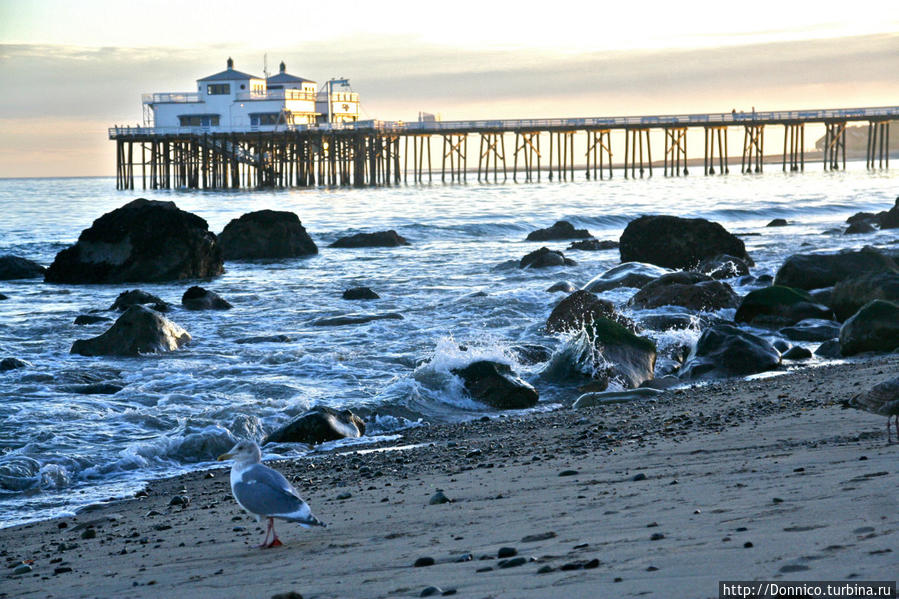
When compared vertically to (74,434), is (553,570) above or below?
above

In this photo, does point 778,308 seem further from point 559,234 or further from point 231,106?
point 231,106

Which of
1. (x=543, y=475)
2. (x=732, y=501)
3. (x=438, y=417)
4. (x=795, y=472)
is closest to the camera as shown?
(x=732, y=501)

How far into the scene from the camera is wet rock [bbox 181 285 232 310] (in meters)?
14.9

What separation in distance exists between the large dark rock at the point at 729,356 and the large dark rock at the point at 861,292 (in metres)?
2.40

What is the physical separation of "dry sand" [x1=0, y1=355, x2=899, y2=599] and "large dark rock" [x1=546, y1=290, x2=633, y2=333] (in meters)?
4.65

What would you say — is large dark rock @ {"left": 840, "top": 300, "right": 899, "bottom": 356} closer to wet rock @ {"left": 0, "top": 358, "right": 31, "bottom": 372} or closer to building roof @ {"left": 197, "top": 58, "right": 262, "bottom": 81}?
wet rock @ {"left": 0, "top": 358, "right": 31, "bottom": 372}

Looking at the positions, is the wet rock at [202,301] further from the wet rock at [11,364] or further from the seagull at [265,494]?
the seagull at [265,494]

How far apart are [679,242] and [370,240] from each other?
35.5 ft

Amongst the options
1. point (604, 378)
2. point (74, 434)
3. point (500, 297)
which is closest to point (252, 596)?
point (74, 434)

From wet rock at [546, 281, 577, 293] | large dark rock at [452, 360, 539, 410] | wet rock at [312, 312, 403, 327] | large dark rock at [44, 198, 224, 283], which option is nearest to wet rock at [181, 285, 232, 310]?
wet rock at [312, 312, 403, 327]

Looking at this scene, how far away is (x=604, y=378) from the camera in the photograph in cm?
941

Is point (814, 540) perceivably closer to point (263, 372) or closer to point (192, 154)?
point (263, 372)

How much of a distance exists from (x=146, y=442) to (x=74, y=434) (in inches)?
25.4

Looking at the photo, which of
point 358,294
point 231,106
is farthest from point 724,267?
point 231,106
